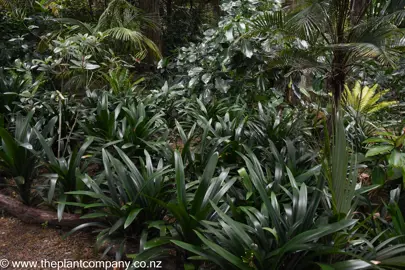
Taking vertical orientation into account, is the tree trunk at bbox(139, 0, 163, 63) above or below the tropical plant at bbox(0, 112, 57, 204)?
above

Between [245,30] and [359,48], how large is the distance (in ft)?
5.30

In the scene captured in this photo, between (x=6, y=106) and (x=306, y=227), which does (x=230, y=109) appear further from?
(x=6, y=106)

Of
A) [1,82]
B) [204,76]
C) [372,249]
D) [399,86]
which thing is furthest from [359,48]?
→ [1,82]

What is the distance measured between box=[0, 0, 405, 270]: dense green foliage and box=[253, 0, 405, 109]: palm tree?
0.01 m

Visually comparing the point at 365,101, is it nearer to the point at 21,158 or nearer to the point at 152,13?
the point at 21,158

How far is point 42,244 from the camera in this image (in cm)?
251

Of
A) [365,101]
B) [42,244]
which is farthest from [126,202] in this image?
[365,101]

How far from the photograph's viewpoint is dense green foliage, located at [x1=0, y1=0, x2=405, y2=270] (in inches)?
69.7

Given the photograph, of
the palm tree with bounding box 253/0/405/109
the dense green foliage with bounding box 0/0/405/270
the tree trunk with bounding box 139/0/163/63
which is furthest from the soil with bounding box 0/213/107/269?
the tree trunk with bounding box 139/0/163/63

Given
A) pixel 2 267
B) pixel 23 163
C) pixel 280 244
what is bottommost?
pixel 2 267

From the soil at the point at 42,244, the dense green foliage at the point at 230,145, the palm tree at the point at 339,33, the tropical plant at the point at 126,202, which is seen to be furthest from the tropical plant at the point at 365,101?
the soil at the point at 42,244

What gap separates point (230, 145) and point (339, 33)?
1432 millimetres

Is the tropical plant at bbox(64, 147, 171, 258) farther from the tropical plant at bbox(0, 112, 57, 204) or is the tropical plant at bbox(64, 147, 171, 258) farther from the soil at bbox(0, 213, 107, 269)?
the tropical plant at bbox(0, 112, 57, 204)

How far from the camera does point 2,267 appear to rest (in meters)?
2.29
